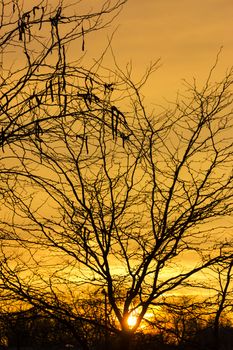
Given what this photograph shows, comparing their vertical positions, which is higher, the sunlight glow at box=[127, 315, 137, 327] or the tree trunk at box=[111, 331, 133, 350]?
the sunlight glow at box=[127, 315, 137, 327]

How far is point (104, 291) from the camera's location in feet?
33.0

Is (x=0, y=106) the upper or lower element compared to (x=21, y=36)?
lower

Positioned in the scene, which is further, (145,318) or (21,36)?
(145,318)

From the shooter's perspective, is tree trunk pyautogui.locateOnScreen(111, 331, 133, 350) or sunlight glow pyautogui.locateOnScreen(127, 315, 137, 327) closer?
tree trunk pyautogui.locateOnScreen(111, 331, 133, 350)

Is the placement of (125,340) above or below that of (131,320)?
below

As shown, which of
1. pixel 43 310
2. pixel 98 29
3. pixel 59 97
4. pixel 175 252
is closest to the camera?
pixel 59 97

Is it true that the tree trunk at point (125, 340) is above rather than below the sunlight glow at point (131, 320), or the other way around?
below

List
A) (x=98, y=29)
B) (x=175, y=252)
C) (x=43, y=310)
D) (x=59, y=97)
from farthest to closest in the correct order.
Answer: (x=175, y=252), (x=43, y=310), (x=98, y=29), (x=59, y=97)

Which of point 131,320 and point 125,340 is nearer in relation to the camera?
point 125,340

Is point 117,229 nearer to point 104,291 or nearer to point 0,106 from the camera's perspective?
point 104,291

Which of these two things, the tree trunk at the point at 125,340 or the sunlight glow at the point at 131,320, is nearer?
the tree trunk at the point at 125,340

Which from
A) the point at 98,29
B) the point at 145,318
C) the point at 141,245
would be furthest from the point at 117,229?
the point at 98,29

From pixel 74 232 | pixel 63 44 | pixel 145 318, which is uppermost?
pixel 74 232

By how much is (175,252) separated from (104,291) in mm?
1249
